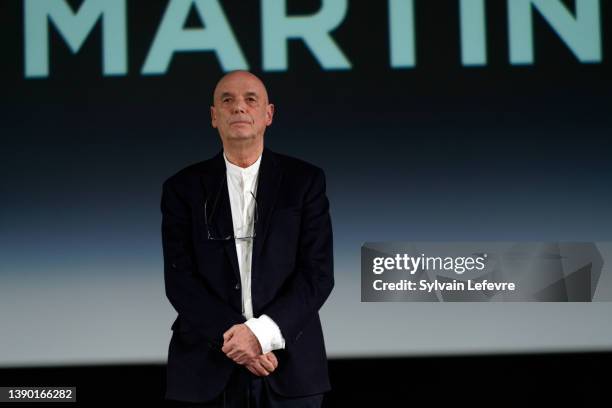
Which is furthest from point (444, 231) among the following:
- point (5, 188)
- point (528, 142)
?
point (5, 188)

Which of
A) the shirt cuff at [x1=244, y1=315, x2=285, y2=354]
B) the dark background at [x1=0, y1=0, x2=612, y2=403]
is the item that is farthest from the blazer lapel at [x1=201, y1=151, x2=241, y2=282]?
the dark background at [x1=0, y1=0, x2=612, y2=403]

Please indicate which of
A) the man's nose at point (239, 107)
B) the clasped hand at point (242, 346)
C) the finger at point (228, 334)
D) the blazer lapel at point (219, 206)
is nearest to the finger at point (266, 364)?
the clasped hand at point (242, 346)

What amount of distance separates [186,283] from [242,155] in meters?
0.40

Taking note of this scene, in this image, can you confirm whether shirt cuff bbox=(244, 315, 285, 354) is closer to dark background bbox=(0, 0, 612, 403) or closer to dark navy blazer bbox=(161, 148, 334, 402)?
dark navy blazer bbox=(161, 148, 334, 402)

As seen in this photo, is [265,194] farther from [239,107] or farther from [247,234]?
[239,107]

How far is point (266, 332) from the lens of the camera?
2.27m

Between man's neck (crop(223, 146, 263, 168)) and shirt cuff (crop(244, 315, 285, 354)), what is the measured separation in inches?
18.5

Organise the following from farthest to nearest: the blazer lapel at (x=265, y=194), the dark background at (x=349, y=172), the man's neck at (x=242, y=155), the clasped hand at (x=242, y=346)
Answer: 1. the dark background at (x=349, y=172)
2. the man's neck at (x=242, y=155)
3. the blazer lapel at (x=265, y=194)
4. the clasped hand at (x=242, y=346)

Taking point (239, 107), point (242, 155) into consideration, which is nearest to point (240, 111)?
point (239, 107)

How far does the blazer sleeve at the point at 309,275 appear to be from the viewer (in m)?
2.32

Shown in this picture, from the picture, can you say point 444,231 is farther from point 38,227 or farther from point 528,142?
point 38,227

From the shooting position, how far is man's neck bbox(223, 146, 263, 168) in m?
2.52

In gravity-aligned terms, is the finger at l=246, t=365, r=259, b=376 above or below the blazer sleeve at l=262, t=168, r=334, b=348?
below

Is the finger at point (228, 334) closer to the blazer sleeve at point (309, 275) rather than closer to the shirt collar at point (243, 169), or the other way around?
the blazer sleeve at point (309, 275)
